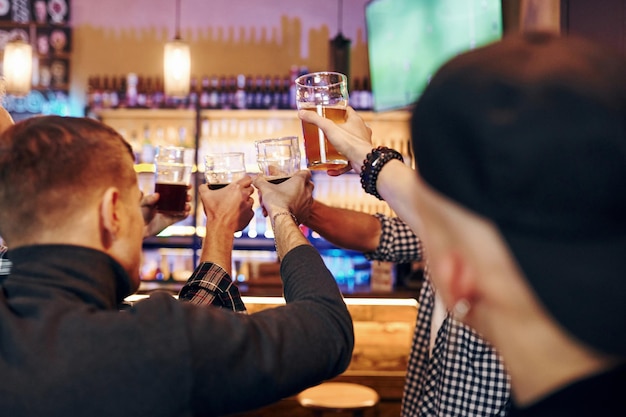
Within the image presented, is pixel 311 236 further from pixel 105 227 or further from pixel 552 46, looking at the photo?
pixel 552 46

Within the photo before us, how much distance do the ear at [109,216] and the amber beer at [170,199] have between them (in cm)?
59

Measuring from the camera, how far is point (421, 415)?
191 centimetres

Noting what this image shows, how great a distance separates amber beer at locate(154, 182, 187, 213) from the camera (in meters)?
1.82

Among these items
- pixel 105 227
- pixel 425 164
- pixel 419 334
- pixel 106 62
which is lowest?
pixel 419 334

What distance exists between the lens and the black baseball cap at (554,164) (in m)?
0.63

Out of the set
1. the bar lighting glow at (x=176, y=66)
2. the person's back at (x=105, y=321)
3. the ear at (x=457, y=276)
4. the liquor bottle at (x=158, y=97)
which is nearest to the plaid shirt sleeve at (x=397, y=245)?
the person's back at (x=105, y=321)

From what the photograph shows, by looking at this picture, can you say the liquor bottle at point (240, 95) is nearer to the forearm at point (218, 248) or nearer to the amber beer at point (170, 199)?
the amber beer at point (170, 199)

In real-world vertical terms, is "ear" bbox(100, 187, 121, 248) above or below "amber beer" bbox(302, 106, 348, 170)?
below

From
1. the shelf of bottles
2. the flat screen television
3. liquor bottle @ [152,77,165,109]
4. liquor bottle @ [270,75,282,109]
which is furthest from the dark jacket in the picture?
liquor bottle @ [152,77,165,109]

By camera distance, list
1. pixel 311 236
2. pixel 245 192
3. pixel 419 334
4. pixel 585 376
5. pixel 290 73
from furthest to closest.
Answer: pixel 290 73, pixel 311 236, pixel 419 334, pixel 245 192, pixel 585 376

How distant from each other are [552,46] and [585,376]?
14.3 inches

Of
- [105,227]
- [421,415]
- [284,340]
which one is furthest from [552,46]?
[421,415]

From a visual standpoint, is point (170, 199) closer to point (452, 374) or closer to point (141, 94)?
point (452, 374)

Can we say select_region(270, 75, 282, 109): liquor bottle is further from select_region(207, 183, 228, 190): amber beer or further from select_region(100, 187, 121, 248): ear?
select_region(100, 187, 121, 248): ear
